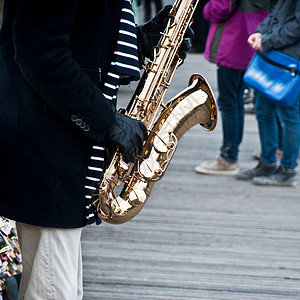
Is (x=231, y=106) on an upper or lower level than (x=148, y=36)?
lower

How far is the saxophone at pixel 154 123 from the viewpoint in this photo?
75.9 inches

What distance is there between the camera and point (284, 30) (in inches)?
161

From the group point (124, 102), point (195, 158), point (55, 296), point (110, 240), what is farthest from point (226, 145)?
point (55, 296)

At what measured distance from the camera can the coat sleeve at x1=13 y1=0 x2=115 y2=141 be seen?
1.52m

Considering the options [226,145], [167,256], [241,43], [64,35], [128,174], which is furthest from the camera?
[226,145]

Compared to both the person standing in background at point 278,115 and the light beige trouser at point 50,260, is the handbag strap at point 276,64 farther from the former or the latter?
the light beige trouser at point 50,260

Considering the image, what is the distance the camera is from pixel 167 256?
11.2 ft

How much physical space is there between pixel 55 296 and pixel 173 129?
77 cm

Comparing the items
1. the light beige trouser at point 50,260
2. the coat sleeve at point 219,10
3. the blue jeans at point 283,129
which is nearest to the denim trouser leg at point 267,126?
the blue jeans at point 283,129

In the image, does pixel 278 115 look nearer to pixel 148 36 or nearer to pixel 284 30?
pixel 284 30

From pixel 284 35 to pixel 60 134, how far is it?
2.77m

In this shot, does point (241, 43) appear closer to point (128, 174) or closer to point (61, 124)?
point (128, 174)

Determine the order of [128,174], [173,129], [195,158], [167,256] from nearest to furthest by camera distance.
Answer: [128,174], [173,129], [167,256], [195,158]

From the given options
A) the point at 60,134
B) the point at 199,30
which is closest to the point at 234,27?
the point at 60,134
